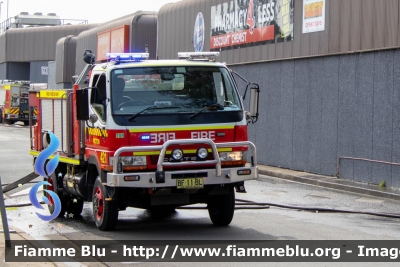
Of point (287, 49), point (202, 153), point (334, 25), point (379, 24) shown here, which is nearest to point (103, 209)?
point (202, 153)

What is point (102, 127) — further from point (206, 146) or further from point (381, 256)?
point (381, 256)

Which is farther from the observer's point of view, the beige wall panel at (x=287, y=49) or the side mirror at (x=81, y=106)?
the beige wall panel at (x=287, y=49)

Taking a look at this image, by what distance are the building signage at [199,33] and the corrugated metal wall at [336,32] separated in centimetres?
21

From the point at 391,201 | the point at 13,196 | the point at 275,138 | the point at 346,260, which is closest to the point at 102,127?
the point at 346,260

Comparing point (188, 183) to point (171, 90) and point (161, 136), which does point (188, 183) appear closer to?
point (161, 136)

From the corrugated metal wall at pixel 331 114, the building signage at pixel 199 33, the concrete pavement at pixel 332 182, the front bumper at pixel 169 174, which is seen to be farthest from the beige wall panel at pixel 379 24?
the building signage at pixel 199 33

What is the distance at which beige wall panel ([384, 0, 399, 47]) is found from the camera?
17.1 meters

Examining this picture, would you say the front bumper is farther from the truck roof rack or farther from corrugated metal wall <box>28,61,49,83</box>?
corrugated metal wall <box>28,61,49,83</box>

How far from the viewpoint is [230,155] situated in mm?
10977

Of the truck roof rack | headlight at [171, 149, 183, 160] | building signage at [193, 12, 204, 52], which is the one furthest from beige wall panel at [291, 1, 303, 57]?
headlight at [171, 149, 183, 160]

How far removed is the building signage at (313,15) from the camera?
20.4m

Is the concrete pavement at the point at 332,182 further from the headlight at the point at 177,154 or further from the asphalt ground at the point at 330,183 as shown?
the headlight at the point at 177,154

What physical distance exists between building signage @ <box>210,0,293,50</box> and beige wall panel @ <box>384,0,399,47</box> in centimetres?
481

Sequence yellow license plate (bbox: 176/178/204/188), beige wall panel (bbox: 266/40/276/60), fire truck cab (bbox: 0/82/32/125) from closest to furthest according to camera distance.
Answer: yellow license plate (bbox: 176/178/204/188)
beige wall panel (bbox: 266/40/276/60)
fire truck cab (bbox: 0/82/32/125)
